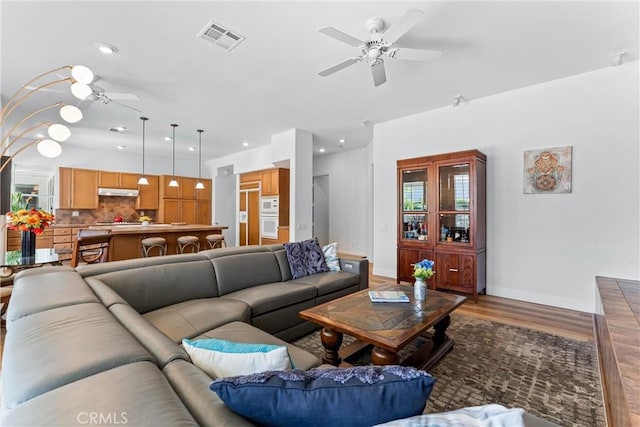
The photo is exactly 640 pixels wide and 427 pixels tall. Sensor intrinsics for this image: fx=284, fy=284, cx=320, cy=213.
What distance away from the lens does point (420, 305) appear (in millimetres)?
2340

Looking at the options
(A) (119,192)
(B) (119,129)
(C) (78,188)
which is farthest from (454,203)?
(C) (78,188)

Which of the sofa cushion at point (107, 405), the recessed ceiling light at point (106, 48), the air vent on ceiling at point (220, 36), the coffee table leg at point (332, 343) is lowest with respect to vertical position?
the coffee table leg at point (332, 343)

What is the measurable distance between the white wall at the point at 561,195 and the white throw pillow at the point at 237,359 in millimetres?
4125

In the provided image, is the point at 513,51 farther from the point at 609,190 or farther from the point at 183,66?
the point at 183,66

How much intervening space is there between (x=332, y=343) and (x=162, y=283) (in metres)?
1.52

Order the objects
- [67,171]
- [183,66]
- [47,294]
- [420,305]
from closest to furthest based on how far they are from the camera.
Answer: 1. [47,294]
2. [420,305]
3. [183,66]
4. [67,171]

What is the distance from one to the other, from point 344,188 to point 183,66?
16.7ft

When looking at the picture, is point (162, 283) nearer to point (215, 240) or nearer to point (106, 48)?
point (106, 48)

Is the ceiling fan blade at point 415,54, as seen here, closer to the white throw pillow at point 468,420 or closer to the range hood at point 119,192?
the white throw pillow at point 468,420

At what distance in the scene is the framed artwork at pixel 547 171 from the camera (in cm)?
360

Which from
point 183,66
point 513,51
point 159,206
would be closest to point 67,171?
point 159,206

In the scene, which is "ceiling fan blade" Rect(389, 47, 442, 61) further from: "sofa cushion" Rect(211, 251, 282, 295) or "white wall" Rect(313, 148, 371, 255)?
"white wall" Rect(313, 148, 371, 255)

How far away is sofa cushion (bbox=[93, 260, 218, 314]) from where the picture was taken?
223 centimetres

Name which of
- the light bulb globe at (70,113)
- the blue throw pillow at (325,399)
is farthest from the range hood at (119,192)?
the blue throw pillow at (325,399)
